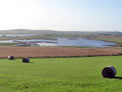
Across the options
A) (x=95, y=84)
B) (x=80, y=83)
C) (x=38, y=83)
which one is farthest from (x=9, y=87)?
(x=95, y=84)

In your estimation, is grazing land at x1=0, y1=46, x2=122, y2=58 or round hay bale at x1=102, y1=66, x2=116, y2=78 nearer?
round hay bale at x1=102, y1=66, x2=116, y2=78

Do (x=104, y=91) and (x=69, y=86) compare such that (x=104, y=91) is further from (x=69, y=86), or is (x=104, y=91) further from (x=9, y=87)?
(x=9, y=87)

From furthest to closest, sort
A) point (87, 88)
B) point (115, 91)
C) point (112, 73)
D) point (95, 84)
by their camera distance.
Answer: point (112, 73) → point (95, 84) → point (87, 88) → point (115, 91)

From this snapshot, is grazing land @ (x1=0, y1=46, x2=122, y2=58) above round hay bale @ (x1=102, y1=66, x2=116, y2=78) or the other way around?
the other way around

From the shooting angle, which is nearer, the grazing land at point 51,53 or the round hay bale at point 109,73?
the round hay bale at point 109,73

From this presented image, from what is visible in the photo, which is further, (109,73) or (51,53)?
(51,53)

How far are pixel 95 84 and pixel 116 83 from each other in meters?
1.65

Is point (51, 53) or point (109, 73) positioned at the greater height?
point (109, 73)

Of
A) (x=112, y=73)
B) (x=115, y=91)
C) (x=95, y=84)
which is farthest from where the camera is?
(x=112, y=73)

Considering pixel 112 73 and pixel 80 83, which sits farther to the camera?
pixel 112 73

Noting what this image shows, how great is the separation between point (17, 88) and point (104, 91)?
237 inches

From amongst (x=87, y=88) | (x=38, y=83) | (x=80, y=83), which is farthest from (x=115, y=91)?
(x=38, y=83)

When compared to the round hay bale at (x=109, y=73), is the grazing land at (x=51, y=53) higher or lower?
lower

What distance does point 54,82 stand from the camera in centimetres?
1664
